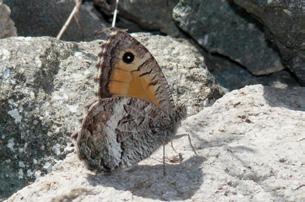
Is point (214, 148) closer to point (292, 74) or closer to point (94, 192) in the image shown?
point (94, 192)

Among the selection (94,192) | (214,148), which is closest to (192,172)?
(214,148)

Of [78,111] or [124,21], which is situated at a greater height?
[124,21]

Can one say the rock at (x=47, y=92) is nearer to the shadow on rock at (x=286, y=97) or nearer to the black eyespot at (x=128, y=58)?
the shadow on rock at (x=286, y=97)

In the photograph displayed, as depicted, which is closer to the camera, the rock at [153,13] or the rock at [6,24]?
the rock at [6,24]

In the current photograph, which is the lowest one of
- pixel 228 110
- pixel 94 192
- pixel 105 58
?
pixel 94 192

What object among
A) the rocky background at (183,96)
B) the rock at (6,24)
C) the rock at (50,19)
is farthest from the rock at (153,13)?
the rock at (6,24)

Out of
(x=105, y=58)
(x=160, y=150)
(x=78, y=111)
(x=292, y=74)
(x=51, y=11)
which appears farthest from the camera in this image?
(x=51, y=11)

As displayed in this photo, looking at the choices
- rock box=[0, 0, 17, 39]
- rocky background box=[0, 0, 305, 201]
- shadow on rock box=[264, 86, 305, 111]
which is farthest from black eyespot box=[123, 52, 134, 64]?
rock box=[0, 0, 17, 39]

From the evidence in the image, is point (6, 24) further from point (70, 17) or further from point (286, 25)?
point (286, 25)

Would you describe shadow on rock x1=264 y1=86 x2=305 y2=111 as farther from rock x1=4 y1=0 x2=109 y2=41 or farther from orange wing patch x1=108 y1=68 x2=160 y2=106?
rock x1=4 y1=0 x2=109 y2=41
